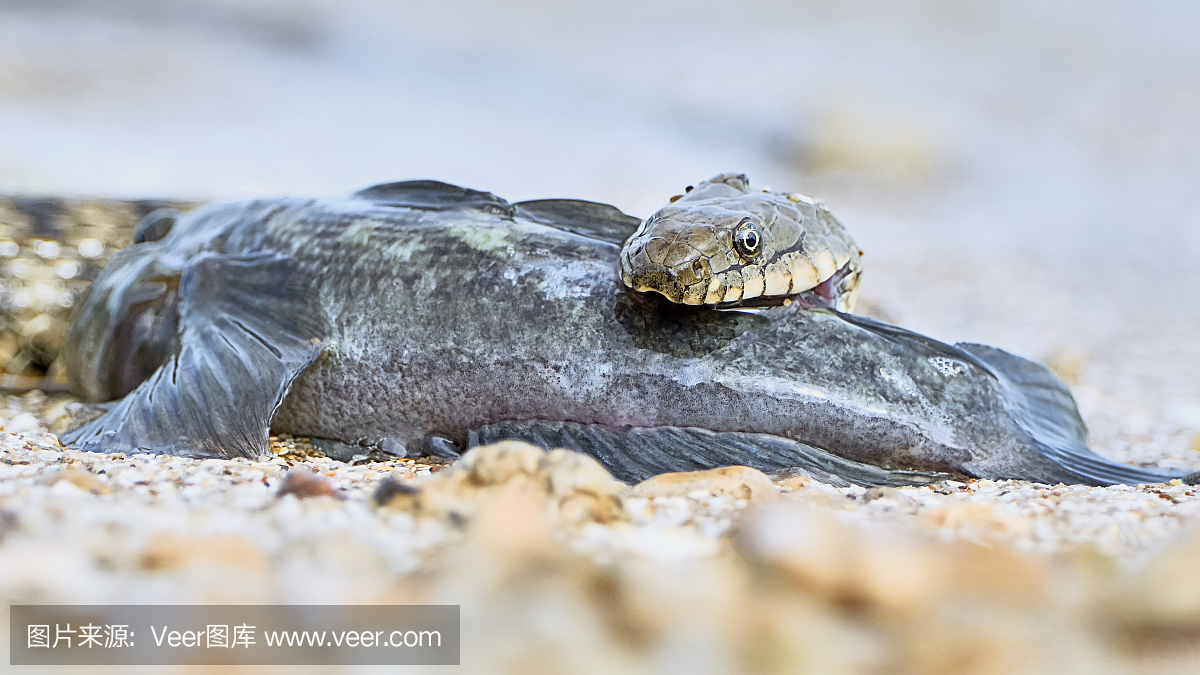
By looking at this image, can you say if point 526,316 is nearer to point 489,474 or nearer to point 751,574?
point 489,474

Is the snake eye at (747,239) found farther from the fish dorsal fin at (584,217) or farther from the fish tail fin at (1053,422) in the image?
the fish tail fin at (1053,422)

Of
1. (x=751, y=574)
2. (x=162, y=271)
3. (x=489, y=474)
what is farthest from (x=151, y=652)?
(x=162, y=271)

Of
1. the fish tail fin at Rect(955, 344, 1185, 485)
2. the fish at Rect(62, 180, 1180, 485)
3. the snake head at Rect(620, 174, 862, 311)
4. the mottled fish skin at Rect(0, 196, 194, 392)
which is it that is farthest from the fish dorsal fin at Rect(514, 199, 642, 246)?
the mottled fish skin at Rect(0, 196, 194, 392)

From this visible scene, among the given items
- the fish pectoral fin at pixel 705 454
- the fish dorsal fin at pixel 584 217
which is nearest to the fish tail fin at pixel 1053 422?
the fish pectoral fin at pixel 705 454

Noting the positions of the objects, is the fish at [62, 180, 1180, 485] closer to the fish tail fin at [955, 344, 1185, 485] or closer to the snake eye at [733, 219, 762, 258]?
the fish tail fin at [955, 344, 1185, 485]

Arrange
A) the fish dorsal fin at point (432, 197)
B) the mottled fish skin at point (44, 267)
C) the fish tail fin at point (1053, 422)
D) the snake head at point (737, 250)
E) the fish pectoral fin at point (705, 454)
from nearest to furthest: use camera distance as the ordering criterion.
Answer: the snake head at point (737, 250)
the fish pectoral fin at point (705, 454)
the fish tail fin at point (1053, 422)
the fish dorsal fin at point (432, 197)
the mottled fish skin at point (44, 267)

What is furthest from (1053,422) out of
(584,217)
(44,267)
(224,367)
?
(44,267)
